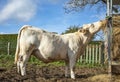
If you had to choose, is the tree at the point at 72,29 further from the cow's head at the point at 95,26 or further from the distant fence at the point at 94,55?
the cow's head at the point at 95,26

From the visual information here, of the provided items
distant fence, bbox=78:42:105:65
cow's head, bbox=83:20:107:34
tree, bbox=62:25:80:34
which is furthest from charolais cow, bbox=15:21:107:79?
tree, bbox=62:25:80:34

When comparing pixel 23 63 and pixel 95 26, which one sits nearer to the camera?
pixel 23 63

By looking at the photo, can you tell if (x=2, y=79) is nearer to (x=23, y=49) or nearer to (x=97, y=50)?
(x=23, y=49)

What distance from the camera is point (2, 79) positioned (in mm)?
10836

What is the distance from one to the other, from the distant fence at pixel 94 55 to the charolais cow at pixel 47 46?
10.9m

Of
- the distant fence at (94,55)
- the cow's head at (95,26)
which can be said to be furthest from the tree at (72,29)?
the cow's head at (95,26)

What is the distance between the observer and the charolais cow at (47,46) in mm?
11891

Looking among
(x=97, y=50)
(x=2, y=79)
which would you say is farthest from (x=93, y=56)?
(x=2, y=79)

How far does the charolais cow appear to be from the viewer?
11891 mm

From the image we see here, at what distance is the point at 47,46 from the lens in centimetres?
1188

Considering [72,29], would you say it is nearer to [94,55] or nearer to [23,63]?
→ [94,55]

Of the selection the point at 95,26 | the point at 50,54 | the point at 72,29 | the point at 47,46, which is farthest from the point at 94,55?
the point at 47,46

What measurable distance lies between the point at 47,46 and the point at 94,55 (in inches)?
480

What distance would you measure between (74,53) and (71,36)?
2.10ft
